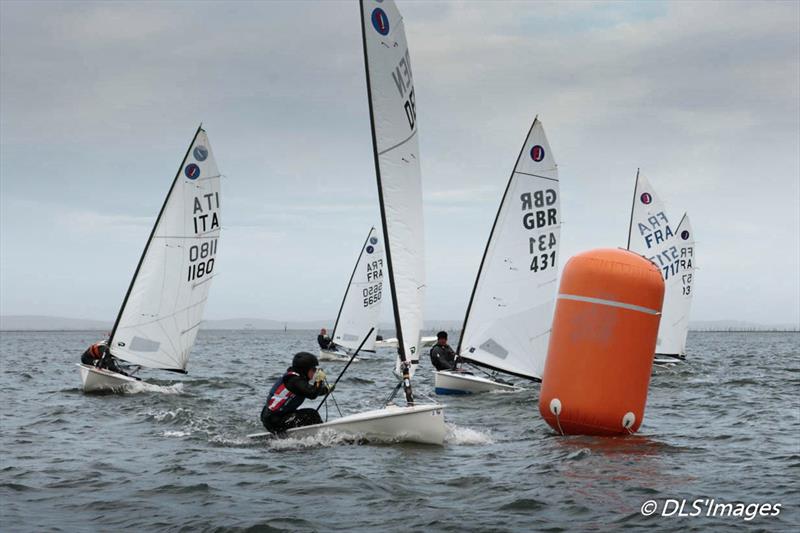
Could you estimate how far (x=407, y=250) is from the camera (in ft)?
38.2

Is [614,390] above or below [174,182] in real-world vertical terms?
below

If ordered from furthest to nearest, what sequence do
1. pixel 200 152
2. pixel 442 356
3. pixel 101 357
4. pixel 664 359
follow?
pixel 664 359, pixel 200 152, pixel 442 356, pixel 101 357

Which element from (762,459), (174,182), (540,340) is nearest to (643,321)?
(762,459)

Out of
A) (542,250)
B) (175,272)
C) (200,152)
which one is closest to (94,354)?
(175,272)

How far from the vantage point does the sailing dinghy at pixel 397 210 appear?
11196 mm

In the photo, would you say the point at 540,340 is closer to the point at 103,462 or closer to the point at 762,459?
the point at 762,459

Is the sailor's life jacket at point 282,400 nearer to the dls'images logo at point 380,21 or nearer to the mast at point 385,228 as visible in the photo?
the mast at point 385,228

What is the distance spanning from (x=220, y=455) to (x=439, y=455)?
A: 298 centimetres

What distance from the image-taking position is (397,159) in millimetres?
11531

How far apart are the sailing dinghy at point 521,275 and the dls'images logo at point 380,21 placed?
8.17 m

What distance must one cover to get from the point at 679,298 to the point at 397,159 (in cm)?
2205

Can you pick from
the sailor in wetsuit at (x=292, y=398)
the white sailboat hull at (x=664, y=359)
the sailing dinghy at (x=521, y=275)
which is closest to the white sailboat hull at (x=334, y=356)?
the white sailboat hull at (x=664, y=359)

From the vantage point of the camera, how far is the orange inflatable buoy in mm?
10617

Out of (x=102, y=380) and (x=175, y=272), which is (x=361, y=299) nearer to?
(x=175, y=272)
